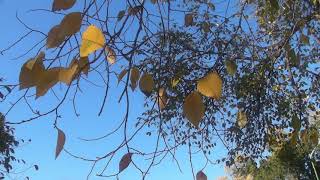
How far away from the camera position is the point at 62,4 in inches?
51.1

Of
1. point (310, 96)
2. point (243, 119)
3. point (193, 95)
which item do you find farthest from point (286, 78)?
point (193, 95)

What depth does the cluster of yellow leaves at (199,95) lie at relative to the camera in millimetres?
1286

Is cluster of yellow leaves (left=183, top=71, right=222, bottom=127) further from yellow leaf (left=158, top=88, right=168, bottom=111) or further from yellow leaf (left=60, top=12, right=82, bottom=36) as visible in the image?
yellow leaf (left=158, top=88, right=168, bottom=111)

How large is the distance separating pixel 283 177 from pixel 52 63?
25.7 meters

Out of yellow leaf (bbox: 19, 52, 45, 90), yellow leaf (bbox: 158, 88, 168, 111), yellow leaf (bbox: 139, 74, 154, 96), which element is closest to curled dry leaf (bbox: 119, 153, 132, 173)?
yellow leaf (bbox: 139, 74, 154, 96)

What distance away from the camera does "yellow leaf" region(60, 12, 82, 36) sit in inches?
48.1

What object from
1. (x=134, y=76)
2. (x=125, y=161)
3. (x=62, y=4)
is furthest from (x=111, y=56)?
(x=62, y=4)

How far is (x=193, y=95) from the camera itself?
133cm

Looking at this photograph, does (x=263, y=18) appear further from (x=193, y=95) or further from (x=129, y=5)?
(x=193, y=95)

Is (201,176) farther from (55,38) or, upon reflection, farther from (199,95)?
(55,38)

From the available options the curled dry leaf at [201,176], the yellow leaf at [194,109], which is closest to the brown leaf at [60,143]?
the yellow leaf at [194,109]

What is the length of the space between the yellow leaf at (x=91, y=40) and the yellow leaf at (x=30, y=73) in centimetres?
10

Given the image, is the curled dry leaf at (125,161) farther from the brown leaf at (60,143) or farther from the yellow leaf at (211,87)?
the yellow leaf at (211,87)

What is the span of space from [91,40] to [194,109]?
11.1 inches
